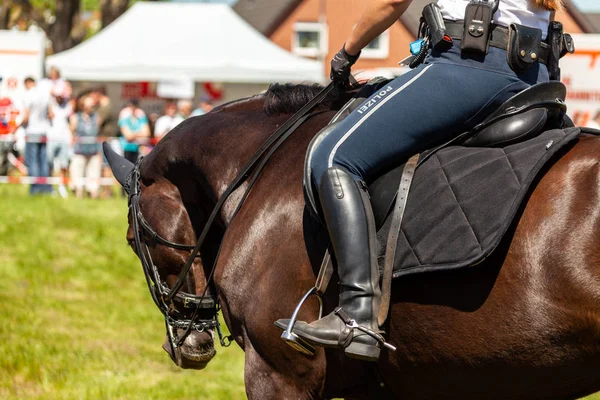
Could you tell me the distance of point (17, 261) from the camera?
10375mm

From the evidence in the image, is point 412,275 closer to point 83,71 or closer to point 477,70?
point 477,70

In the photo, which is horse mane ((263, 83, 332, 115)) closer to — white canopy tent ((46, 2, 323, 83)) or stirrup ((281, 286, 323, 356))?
stirrup ((281, 286, 323, 356))

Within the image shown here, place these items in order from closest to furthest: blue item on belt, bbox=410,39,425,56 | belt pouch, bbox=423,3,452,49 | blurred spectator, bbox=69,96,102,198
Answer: belt pouch, bbox=423,3,452,49 < blue item on belt, bbox=410,39,425,56 < blurred spectator, bbox=69,96,102,198

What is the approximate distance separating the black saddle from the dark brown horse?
18 centimetres

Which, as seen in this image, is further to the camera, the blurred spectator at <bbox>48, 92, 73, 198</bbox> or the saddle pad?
the blurred spectator at <bbox>48, 92, 73, 198</bbox>

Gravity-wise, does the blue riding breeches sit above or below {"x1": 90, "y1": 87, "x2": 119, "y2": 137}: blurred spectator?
above

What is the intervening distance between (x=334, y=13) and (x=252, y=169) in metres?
41.3

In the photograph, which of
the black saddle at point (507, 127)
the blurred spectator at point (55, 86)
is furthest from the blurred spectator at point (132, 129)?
the black saddle at point (507, 127)

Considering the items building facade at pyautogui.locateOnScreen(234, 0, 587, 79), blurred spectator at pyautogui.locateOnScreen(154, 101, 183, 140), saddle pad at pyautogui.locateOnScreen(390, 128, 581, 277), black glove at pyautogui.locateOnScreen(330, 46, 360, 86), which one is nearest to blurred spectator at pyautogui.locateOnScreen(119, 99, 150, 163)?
blurred spectator at pyautogui.locateOnScreen(154, 101, 183, 140)

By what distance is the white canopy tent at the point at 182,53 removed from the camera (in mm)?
21297

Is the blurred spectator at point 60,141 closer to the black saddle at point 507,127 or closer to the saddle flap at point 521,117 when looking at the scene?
the black saddle at point 507,127

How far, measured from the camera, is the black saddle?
3270mm

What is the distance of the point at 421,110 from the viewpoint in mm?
3328

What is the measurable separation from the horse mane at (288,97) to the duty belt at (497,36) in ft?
2.94
